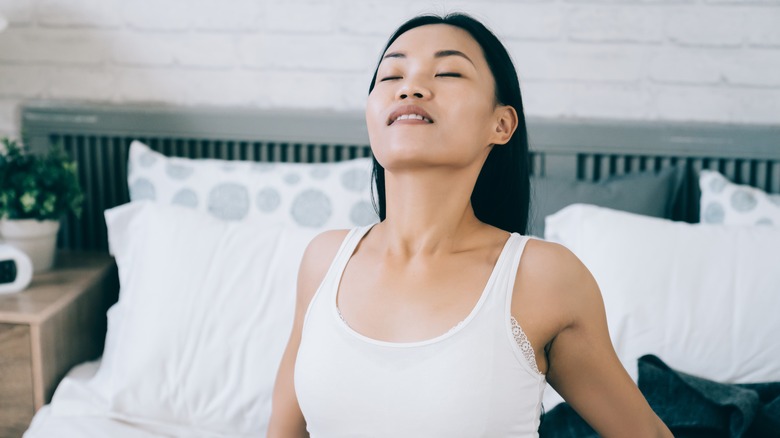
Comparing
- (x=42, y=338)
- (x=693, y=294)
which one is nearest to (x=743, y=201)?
(x=693, y=294)

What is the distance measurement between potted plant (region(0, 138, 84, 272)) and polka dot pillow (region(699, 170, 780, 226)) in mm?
1523

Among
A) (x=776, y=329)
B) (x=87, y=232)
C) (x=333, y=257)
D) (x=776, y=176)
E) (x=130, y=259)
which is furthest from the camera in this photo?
(x=87, y=232)

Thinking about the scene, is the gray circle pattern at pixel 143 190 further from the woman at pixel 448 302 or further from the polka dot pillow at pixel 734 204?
the polka dot pillow at pixel 734 204

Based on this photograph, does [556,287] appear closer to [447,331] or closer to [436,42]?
[447,331]

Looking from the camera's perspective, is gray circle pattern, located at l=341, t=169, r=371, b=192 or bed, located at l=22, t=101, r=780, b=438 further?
gray circle pattern, located at l=341, t=169, r=371, b=192

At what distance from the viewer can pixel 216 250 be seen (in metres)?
1.47

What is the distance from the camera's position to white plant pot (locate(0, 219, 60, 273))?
1.65 metres

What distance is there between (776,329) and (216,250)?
1.12 m

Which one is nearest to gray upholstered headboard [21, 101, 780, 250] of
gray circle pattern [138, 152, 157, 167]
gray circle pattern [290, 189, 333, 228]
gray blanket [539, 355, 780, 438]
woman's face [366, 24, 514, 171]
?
gray circle pattern [138, 152, 157, 167]

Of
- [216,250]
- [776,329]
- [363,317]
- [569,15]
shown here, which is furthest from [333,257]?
[569,15]

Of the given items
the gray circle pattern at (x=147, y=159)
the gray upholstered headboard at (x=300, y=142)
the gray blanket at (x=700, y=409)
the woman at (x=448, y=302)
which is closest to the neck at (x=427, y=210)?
the woman at (x=448, y=302)

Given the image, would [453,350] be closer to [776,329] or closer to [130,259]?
[776,329]

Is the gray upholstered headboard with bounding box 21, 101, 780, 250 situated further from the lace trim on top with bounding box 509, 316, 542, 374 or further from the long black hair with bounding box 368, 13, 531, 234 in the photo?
the lace trim on top with bounding box 509, 316, 542, 374

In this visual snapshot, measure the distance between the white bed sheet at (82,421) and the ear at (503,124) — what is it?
83cm
